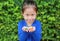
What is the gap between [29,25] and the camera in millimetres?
4129

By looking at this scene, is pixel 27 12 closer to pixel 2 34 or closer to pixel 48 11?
pixel 2 34

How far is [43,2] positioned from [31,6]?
2591 millimetres

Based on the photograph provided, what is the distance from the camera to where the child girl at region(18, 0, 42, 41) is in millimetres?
4059

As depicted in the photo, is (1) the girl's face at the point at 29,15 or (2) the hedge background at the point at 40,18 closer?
(1) the girl's face at the point at 29,15

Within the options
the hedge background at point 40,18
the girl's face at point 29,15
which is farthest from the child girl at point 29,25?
the hedge background at point 40,18

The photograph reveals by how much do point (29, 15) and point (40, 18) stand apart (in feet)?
7.74

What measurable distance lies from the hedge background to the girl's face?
199 cm

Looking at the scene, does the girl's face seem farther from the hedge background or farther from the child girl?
the hedge background

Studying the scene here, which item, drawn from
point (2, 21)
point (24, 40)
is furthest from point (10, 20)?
point (24, 40)

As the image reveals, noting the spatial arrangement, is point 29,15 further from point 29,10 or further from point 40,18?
point 40,18

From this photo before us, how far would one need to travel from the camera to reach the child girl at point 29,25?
13.3 ft

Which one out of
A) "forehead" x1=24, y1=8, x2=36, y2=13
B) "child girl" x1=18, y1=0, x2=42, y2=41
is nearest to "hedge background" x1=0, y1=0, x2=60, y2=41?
"child girl" x1=18, y1=0, x2=42, y2=41

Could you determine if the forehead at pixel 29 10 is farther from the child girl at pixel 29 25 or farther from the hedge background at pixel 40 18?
the hedge background at pixel 40 18

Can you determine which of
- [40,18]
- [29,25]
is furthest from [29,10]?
[40,18]
